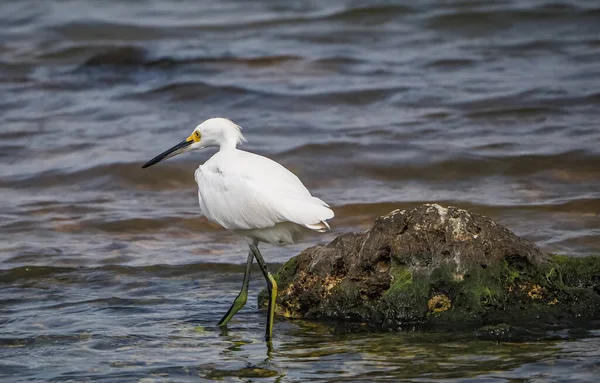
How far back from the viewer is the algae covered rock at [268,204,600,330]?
5652 mm

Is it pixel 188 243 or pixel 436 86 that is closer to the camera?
pixel 188 243

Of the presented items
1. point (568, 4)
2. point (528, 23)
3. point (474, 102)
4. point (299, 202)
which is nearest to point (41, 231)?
point (299, 202)

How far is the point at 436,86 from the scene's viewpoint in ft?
44.3

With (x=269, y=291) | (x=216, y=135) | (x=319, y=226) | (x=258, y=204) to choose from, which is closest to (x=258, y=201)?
(x=258, y=204)

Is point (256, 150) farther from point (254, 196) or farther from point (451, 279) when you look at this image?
point (451, 279)

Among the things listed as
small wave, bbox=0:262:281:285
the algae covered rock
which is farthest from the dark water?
the algae covered rock

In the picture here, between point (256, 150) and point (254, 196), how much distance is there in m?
5.56

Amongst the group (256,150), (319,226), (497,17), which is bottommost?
(256,150)

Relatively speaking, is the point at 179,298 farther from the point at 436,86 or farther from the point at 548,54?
the point at 548,54

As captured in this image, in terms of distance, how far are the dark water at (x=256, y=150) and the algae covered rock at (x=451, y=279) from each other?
0.22 meters

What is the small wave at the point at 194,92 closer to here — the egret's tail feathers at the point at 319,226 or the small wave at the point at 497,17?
the small wave at the point at 497,17

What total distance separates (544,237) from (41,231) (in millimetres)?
4432

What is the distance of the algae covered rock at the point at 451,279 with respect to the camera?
5652 millimetres

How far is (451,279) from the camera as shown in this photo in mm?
5680
